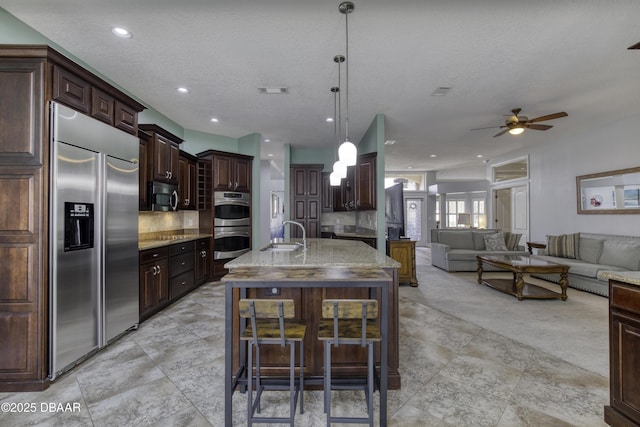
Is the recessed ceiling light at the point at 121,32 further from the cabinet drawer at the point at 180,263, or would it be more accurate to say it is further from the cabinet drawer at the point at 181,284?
the cabinet drawer at the point at 181,284

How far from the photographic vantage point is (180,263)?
4191 mm

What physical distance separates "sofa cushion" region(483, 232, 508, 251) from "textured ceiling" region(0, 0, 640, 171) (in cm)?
271

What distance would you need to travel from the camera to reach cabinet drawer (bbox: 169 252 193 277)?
396 cm

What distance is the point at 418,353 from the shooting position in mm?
2629

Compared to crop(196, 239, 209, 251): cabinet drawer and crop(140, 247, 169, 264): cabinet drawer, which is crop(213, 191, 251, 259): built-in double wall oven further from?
crop(140, 247, 169, 264): cabinet drawer

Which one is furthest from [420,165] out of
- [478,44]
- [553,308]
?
[478,44]

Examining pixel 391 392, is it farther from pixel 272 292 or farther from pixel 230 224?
pixel 230 224

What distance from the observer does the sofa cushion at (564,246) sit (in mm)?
5316

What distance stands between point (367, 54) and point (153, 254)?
3.33m

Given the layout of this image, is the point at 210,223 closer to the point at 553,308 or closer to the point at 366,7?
the point at 366,7

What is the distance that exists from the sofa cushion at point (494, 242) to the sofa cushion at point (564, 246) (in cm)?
86

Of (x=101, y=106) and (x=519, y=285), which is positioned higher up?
(x=101, y=106)

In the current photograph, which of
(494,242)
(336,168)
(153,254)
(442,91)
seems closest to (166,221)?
(153,254)

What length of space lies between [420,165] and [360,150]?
3731mm
